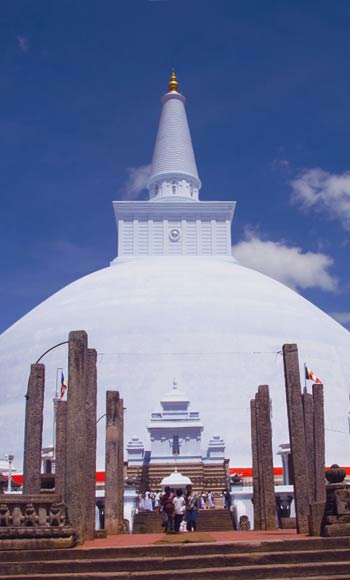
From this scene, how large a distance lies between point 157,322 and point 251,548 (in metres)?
23.7

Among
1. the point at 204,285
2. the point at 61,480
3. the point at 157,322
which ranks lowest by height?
the point at 61,480

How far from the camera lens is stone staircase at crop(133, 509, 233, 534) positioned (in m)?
20.9

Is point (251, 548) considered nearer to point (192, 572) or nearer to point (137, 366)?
point (192, 572)

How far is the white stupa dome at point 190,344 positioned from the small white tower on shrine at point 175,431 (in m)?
0.46

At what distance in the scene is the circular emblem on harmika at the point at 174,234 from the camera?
42562 millimetres

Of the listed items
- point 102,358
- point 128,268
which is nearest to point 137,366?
point 102,358

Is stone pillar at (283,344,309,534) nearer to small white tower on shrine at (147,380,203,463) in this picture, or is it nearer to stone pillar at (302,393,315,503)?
stone pillar at (302,393,315,503)

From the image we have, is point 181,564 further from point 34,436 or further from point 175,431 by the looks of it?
point 175,431

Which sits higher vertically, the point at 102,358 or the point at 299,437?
the point at 102,358

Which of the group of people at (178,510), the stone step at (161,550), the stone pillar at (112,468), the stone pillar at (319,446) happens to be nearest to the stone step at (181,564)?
the stone step at (161,550)

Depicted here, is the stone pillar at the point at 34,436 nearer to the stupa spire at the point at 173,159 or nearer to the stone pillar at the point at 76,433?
the stone pillar at the point at 76,433

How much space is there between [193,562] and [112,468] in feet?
29.3

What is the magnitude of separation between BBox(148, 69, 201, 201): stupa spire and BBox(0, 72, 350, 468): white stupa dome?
6786 millimetres

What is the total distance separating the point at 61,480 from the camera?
50.1ft
